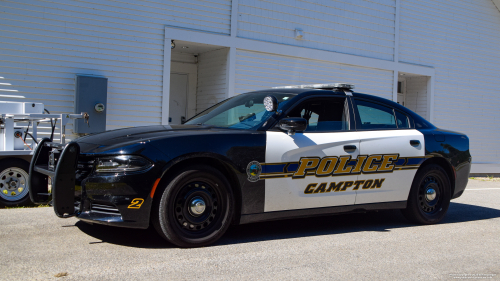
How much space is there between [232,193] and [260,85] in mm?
7811

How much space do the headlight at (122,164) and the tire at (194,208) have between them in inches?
10.8

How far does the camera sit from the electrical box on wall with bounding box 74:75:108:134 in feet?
30.9

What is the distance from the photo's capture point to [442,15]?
15.7 m

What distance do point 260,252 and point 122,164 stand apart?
145 cm

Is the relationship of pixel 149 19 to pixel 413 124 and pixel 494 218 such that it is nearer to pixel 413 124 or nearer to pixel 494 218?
pixel 413 124

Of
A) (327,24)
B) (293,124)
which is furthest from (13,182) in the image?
(327,24)

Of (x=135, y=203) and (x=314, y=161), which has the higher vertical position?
(x=314, y=161)

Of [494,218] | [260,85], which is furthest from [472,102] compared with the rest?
[494,218]

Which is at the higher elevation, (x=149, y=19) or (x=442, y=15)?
(x=442, y=15)

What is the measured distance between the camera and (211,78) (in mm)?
12219

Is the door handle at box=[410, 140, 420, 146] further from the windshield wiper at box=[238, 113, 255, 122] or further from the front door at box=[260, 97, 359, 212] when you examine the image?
the windshield wiper at box=[238, 113, 255, 122]

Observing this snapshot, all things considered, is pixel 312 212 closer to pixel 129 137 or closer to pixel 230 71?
pixel 129 137

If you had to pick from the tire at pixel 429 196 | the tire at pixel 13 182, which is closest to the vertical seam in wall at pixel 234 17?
the tire at pixel 13 182

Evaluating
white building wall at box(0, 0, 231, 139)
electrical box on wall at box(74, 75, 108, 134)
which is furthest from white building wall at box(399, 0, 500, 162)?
electrical box on wall at box(74, 75, 108, 134)
